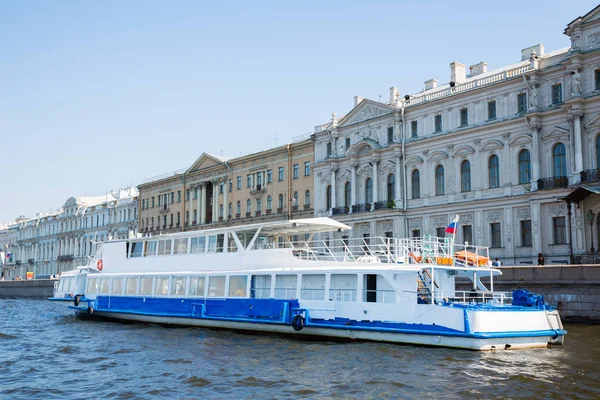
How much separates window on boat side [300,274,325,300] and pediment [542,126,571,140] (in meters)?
18.6

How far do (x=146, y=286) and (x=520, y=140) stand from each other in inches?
814

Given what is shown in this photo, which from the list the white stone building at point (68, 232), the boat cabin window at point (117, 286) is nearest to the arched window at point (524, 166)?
the boat cabin window at point (117, 286)

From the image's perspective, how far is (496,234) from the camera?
3512 cm

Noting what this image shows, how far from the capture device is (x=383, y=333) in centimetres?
1723

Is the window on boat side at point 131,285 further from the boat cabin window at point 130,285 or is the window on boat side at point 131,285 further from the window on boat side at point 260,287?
the window on boat side at point 260,287

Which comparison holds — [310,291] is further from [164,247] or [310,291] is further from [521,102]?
[521,102]

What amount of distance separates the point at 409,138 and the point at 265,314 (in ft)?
74.6

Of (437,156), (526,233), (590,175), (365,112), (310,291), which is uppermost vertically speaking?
(365,112)

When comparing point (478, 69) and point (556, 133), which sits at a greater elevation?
point (478, 69)

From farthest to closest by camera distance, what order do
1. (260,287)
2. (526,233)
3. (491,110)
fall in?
(491,110)
(526,233)
(260,287)

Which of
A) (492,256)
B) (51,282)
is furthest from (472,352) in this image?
(51,282)

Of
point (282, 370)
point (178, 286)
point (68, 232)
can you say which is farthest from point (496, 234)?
point (68, 232)

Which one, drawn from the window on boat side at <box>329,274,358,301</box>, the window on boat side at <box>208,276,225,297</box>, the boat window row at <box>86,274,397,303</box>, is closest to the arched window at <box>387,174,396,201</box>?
the boat window row at <box>86,274,397,303</box>

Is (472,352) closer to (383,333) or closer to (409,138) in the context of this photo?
(383,333)
